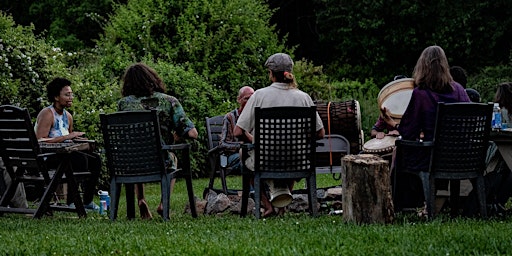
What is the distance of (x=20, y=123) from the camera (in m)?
9.58

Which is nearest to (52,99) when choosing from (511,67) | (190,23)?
(190,23)

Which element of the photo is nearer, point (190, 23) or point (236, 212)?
point (236, 212)

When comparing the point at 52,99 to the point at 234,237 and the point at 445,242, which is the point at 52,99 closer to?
the point at 234,237

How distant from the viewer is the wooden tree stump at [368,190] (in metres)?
7.81

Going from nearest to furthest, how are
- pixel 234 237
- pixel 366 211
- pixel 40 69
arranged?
1. pixel 234 237
2. pixel 366 211
3. pixel 40 69

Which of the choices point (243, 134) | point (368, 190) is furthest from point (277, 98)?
point (368, 190)

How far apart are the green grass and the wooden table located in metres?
0.56

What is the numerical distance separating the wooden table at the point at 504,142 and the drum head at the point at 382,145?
4.37 ft

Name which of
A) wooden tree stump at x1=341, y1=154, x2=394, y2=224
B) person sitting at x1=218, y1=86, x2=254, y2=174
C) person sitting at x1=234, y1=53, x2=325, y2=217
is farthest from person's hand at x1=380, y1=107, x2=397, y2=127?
wooden tree stump at x1=341, y1=154, x2=394, y2=224

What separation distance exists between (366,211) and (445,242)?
53.8 inches

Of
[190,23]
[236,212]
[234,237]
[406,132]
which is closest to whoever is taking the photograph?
[234,237]

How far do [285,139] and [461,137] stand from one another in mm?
1551

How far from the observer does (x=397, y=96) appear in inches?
395

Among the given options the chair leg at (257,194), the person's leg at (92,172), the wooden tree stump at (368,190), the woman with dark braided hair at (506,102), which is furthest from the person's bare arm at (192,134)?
the woman with dark braided hair at (506,102)
